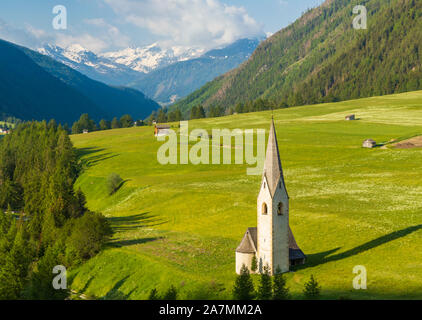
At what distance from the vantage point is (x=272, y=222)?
41938mm

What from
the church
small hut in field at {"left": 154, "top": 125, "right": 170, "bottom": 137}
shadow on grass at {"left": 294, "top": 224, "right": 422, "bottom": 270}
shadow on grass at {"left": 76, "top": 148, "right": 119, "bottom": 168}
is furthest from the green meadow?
small hut in field at {"left": 154, "top": 125, "right": 170, "bottom": 137}

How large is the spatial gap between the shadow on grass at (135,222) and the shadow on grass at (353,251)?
30.2 m

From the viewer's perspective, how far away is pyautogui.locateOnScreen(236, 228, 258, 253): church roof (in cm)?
4378

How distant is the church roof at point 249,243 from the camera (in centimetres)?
4378

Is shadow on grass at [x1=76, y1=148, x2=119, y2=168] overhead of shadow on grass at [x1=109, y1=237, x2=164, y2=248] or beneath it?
overhead

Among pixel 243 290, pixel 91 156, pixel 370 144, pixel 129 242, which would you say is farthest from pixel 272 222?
pixel 91 156

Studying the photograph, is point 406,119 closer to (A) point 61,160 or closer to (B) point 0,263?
(A) point 61,160

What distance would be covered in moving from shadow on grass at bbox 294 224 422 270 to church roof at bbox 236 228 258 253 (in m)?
4.54

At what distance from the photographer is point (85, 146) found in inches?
6836

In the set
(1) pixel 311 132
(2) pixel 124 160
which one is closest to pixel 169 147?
(2) pixel 124 160

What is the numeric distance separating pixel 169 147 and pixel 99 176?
34961 millimetres

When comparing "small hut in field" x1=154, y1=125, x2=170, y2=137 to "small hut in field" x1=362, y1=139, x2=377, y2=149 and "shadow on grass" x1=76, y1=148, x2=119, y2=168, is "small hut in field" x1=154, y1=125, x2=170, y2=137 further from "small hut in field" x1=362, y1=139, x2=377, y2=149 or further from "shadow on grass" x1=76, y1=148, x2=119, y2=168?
"small hut in field" x1=362, y1=139, x2=377, y2=149
